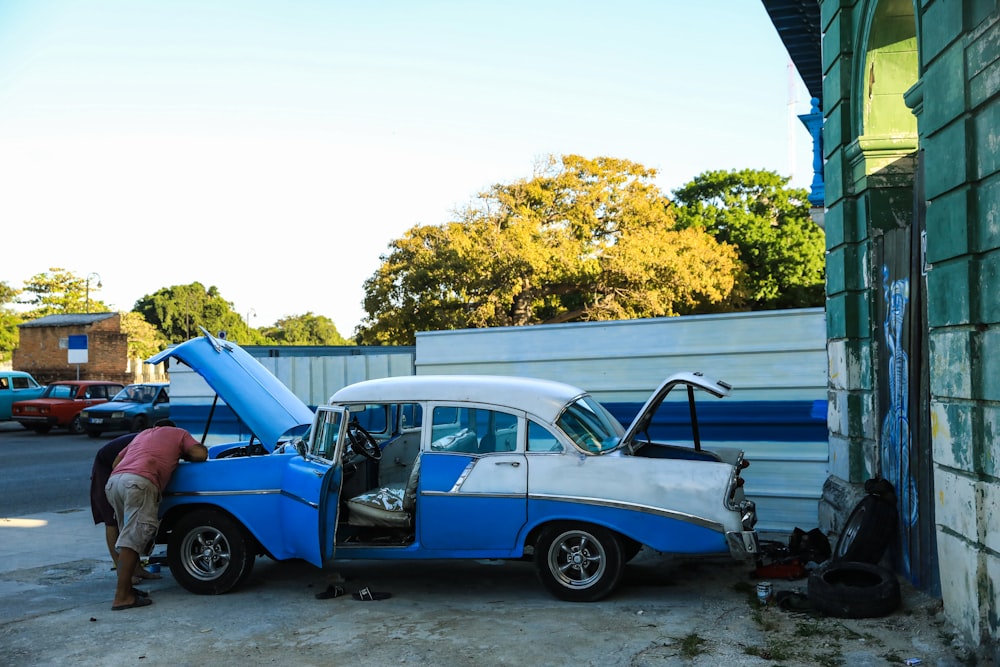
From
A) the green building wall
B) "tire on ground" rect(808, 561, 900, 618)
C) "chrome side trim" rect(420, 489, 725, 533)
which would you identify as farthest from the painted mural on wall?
"chrome side trim" rect(420, 489, 725, 533)

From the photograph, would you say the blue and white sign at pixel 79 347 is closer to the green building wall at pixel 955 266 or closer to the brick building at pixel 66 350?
the brick building at pixel 66 350

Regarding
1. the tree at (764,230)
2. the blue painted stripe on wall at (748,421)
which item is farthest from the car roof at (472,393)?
the tree at (764,230)

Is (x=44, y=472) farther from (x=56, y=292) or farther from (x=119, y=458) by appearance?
(x=56, y=292)

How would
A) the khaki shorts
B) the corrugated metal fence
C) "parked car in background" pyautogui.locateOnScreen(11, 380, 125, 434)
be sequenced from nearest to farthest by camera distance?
the khaki shorts
the corrugated metal fence
"parked car in background" pyautogui.locateOnScreen(11, 380, 125, 434)

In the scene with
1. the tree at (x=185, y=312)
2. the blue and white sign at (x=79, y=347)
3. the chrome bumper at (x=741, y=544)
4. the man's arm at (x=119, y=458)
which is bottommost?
the chrome bumper at (x=741, y=544)

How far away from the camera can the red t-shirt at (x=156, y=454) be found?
295 inches

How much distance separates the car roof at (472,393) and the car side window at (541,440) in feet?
0.33

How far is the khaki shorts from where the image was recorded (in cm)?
732

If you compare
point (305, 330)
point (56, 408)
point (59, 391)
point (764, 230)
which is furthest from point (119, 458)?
point (305, 330)

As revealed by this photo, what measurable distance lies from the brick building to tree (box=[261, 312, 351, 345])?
59968 mm

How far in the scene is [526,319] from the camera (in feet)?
118

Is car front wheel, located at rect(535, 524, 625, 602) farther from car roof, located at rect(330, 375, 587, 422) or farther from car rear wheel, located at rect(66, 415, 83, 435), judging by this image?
car rear wheel, located at rect(66, 415, 83, 435)

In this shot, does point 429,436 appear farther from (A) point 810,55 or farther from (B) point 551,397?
(A) point 810,55

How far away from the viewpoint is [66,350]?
46.3 meters
